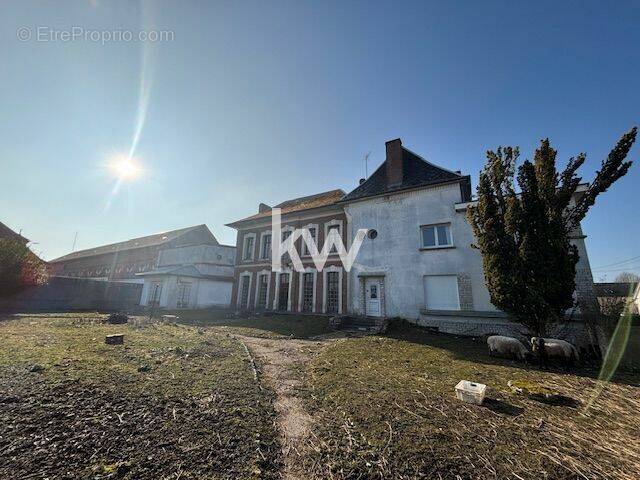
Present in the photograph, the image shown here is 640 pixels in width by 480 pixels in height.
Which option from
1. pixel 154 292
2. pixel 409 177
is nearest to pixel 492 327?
pixel 409 177

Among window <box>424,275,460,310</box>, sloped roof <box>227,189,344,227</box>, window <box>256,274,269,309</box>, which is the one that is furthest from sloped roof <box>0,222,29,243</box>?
window <box>424,275,460,310</box>

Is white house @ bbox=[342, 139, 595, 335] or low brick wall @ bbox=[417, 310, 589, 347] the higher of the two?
white house @ bbox=[342, 139, 595, 335]

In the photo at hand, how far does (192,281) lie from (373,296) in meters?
19.1

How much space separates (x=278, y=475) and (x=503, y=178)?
41.3ft

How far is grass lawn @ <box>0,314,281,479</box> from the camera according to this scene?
2659 millimetres

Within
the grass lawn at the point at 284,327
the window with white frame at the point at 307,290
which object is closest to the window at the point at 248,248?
the window with white frame at the point at 307,290

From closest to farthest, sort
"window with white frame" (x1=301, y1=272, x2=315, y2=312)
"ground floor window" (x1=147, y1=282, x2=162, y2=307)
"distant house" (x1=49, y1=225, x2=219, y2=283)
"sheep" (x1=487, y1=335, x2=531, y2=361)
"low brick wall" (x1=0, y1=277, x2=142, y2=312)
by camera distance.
→ "sheep" (x1=487, y1=335, x2=531, y2=361)
"low brick wall" (x1=0, y1=277, x2=142, y2=312)
"window with white frame" (x1=301, y1=272, x2=315, y2=312)
"ground floor window" (x1=147, y1=282, x2=162, y2=307)
"distant house" (x1=49, y1=225, x2=219, y2=283)

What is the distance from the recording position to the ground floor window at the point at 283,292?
832 inches

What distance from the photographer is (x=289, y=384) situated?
571 cm

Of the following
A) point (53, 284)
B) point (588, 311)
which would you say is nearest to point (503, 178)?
point (588, 311)

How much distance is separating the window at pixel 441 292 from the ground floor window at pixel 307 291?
8.35m

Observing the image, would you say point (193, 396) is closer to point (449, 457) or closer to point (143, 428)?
point (143, 428)

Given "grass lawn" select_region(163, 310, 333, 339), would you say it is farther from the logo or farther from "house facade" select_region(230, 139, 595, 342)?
the logo

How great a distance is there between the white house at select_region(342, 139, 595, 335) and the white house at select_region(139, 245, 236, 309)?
55.4 ft
